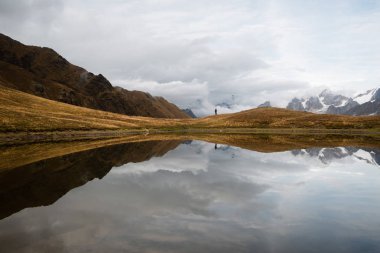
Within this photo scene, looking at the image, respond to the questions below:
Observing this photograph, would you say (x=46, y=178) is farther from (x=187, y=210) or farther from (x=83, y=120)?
(x=83, y=120)

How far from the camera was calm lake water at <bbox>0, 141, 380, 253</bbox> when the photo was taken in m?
15.7

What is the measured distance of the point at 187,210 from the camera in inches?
849

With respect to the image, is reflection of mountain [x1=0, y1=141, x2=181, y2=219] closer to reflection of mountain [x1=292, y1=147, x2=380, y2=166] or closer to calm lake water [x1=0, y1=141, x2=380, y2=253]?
calm lake water [x1=0, y1=141, x2=380, y2=253]

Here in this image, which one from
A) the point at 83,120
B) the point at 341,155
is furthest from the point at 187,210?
the point at 83,120

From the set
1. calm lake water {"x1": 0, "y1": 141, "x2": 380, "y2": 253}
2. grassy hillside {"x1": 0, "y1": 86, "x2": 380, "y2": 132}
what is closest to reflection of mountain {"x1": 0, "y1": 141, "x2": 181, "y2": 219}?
calm lake water {"x1": 0, "y1": 141, "x2": 380, "y2": 253}

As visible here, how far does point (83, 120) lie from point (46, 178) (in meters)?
100

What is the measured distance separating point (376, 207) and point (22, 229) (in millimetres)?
20381

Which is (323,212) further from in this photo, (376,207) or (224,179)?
(224,179)

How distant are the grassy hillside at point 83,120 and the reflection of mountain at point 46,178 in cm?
4686

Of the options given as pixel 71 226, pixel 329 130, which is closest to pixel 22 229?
pixel 71 226

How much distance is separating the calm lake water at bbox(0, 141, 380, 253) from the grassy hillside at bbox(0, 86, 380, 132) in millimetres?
60607

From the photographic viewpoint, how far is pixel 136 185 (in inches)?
1186

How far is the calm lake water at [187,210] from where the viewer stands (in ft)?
51.4

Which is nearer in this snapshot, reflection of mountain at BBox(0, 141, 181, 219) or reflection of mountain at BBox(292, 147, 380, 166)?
reflection of mountain at BBox(0, 141, 181, 219)
